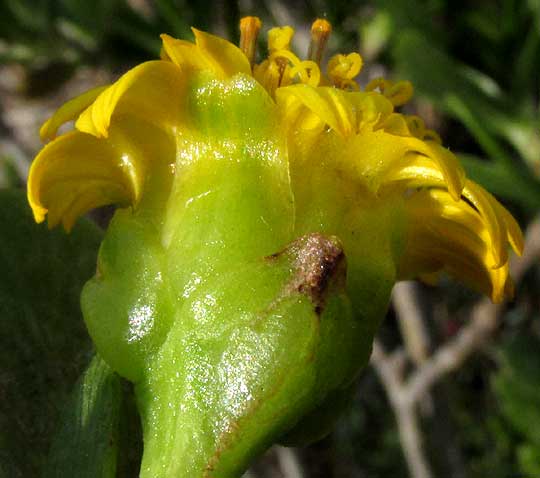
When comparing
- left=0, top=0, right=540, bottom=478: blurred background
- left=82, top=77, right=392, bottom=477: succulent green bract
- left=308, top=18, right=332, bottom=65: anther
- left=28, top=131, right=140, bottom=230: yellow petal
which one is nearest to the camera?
left=82, top=77, right=392, bottom=477: succulent green bract

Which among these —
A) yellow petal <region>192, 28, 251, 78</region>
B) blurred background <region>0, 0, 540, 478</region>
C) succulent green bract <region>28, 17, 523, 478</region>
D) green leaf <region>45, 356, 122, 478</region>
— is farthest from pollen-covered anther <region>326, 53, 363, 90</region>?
blurred background <region>0, 0, 540, 478</region>

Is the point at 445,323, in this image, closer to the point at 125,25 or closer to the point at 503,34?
the point at 503,34

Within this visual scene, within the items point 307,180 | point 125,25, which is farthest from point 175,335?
point 125,25

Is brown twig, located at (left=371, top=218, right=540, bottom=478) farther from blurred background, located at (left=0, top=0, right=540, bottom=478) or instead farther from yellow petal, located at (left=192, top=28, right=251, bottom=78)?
yellow petal, located at (left=192, top=28, right=251, bottom=78)

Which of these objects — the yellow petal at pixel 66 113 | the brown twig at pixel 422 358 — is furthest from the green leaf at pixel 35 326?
the brown twig at pixel 422 358

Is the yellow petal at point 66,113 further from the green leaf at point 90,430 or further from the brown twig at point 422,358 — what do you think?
the brown twig at point 422,358
